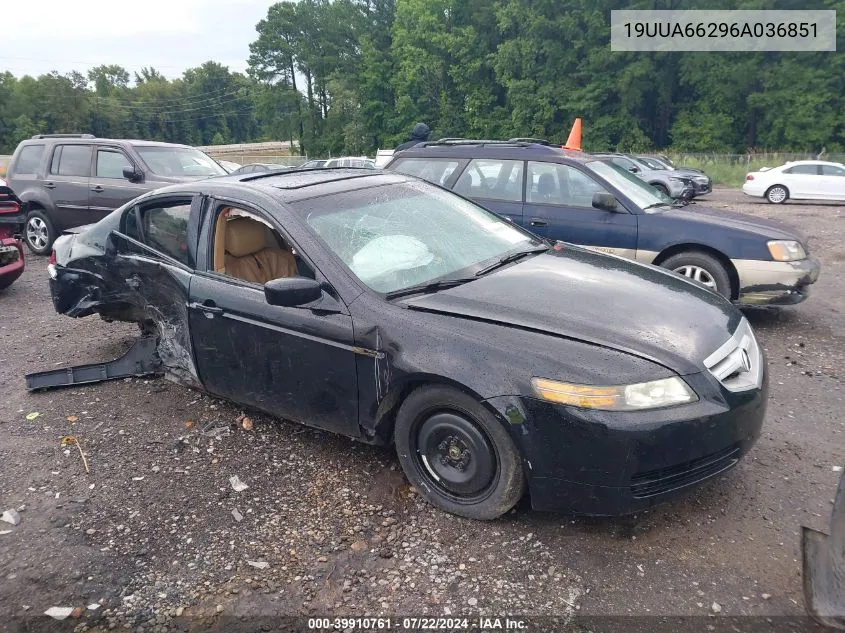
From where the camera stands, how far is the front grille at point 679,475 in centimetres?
257

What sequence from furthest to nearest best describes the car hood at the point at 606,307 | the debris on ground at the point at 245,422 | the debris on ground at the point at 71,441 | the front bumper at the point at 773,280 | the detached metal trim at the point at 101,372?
the front bumper at the point at 773,280, the detached metal trim at the point at 101,372, the debris on ground at the point at 245,422, the debris on ground at the point at 71,441, the car hood at the point at 606,307

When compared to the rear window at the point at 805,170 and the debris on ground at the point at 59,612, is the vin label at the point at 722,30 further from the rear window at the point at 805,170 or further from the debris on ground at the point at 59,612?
the debris on ground at the point at 59,612

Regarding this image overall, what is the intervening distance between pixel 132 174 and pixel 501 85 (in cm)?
4697

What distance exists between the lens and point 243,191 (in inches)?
146

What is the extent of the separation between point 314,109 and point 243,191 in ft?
214

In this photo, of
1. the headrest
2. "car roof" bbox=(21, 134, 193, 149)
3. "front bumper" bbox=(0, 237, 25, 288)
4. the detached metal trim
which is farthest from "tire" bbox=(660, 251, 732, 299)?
"front bumper" bbox=(0, 237, 25, 288)

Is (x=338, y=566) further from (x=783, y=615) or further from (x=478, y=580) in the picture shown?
(x=783, y=615)

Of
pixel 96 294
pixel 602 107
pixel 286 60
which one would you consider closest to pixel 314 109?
pixel 286 60

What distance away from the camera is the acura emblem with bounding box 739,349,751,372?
288 centimetres

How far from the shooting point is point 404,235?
3.57m

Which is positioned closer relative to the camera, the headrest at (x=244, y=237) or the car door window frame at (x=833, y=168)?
the headrest at (x=244, y=237)

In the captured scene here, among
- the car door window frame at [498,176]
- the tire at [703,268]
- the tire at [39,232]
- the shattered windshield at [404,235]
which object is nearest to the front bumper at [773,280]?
the tire at [703,268]

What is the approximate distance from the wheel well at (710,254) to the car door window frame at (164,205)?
13.6ft

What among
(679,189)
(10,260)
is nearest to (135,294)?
(10,260)
